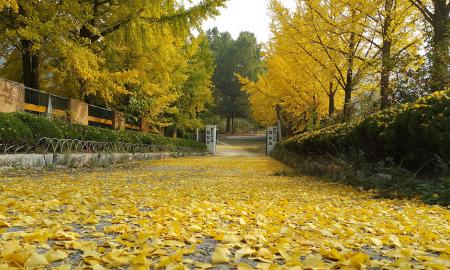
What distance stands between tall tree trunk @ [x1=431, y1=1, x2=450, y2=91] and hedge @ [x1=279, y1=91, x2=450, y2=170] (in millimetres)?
2323

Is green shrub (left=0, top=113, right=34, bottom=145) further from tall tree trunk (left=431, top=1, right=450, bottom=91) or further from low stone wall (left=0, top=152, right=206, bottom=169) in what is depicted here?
tall tree trunk (left=431, top=1, right=450, bottom=91)

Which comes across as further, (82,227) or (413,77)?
(413,77)

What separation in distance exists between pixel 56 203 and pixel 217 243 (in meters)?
1.79

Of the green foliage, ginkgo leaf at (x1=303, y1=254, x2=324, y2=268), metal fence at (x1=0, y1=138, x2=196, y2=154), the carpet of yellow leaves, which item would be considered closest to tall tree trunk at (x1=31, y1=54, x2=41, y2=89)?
metal fence at (x1=0, y1=138, x2=196, y2=154)

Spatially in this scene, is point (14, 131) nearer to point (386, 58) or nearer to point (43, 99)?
point (43, 99)

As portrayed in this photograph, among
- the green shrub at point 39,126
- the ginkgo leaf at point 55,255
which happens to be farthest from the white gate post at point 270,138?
the ginkgo leaf at point 55,255

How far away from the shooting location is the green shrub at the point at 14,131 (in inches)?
249

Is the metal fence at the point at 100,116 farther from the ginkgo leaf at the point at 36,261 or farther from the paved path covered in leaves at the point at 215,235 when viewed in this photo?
the ginkgo leaf at the point at 36,261

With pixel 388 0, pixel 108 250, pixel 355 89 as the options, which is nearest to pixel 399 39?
pixel 388 0

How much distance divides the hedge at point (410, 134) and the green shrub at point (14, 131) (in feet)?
18.1

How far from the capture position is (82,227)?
246 cm

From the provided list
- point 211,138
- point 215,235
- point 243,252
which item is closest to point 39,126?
point 215,235

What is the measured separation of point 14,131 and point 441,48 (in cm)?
769

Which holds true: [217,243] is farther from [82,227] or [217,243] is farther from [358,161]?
[358,161]
